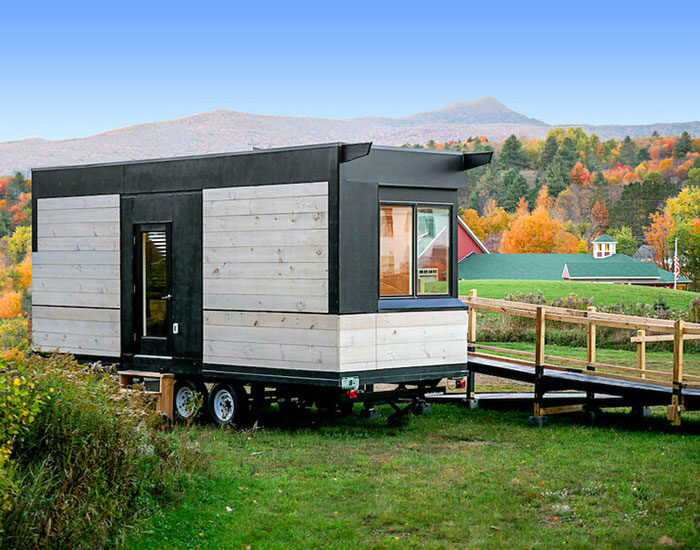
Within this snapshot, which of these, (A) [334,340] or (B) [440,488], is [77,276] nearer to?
(A) [334,340]

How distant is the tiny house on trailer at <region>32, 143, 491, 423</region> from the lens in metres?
10.1

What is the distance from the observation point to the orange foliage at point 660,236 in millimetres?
81312

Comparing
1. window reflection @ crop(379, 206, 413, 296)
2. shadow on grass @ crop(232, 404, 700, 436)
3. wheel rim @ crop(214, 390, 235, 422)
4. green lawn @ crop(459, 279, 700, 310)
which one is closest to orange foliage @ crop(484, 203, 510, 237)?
green lawn @ crop(459, 279, 700, 310)

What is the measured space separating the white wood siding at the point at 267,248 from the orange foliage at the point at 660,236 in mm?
75729

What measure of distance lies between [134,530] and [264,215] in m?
5.15

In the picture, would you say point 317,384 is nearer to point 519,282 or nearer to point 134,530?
point 134,530

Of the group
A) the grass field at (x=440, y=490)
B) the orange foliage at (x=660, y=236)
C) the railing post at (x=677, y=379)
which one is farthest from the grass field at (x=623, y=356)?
the orange foliage at (x=660, y=236)

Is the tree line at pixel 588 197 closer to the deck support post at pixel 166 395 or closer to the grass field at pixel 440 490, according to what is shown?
the deck support post at pixel 166 395

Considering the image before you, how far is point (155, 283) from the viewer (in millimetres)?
11758

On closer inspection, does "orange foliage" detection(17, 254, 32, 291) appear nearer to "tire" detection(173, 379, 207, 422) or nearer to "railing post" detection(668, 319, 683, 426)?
"tire" detection(173, 379, 207, 422)

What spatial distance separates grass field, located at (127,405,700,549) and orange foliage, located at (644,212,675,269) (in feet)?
247

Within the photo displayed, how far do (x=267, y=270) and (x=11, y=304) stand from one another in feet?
207

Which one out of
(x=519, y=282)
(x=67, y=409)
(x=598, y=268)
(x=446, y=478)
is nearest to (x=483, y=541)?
(x=446, y=478)

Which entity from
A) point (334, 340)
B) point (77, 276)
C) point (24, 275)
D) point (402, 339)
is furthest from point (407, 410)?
point (24, 275)
